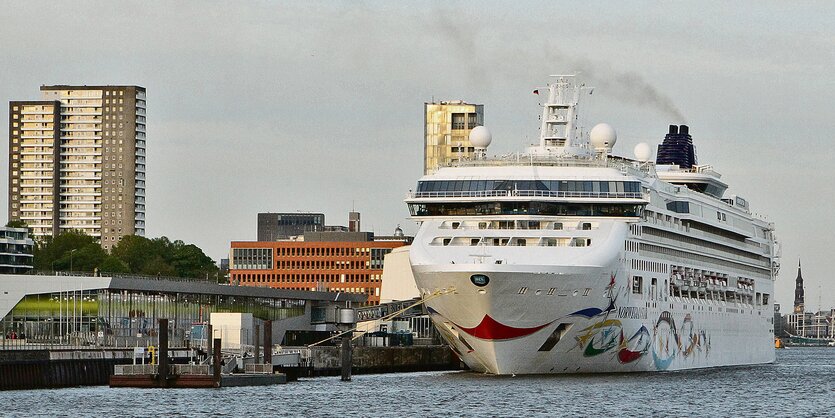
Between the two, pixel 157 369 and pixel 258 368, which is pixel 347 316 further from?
pixel 157 369

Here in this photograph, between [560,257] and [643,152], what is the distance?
28124mm

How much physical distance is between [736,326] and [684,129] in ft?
50.3

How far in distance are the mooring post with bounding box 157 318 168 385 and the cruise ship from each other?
1277cm

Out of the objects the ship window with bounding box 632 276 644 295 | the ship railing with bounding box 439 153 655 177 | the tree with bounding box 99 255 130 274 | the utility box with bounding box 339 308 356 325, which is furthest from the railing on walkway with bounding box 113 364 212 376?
the tree with bounding box 99 255 130 274

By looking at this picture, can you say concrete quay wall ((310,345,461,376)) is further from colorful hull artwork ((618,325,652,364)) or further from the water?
colorful hull artwork ((618,325,652,364))

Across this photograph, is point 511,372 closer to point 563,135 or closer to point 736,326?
point 563,135

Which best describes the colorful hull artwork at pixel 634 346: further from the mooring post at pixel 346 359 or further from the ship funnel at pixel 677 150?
the ship funnel at pixel 677 150

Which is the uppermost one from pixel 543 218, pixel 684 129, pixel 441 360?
pixel 684 129

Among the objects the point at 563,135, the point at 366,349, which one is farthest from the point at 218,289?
the point at 563,135

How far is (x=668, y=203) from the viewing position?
319 ft

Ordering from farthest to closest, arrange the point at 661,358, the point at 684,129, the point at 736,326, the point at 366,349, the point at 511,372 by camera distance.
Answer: the point at 684,129 < the point at 736,326 < the point at 366,349 < the point at 661,358 < the point at 511,372

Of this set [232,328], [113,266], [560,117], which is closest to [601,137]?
[560,117]

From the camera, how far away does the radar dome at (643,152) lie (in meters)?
108

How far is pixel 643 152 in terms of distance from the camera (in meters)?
108
